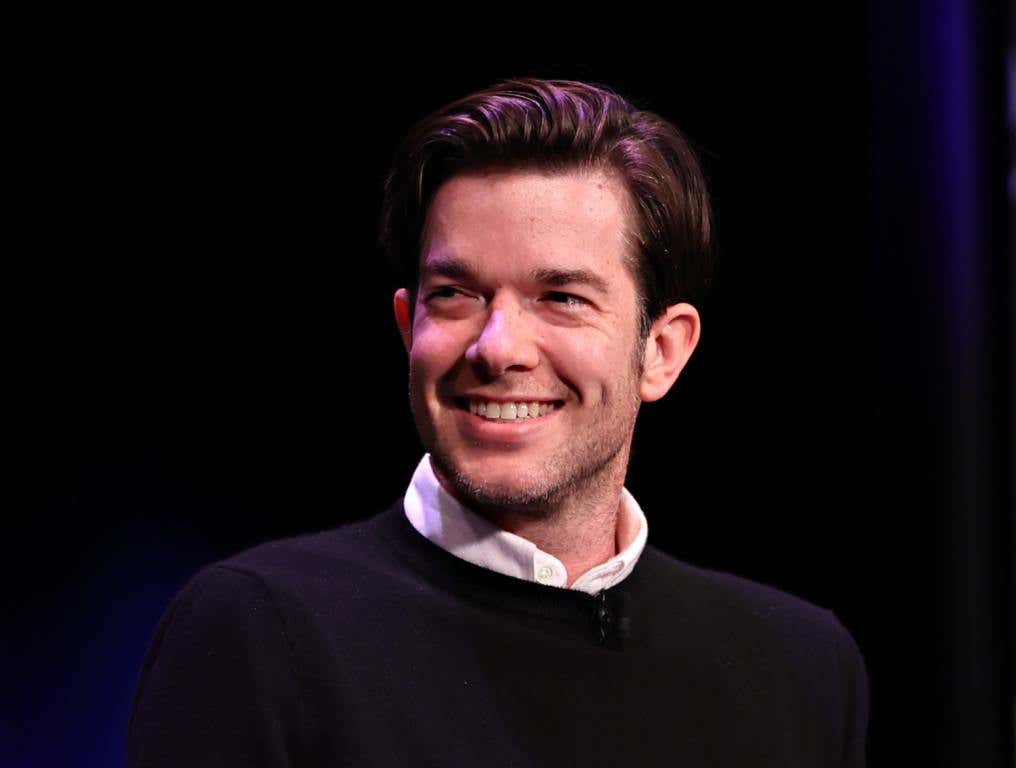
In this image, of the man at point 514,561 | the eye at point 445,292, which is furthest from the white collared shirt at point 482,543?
the eye at point 445,292

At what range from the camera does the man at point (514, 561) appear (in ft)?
5.08

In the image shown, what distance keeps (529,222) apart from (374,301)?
2.98ft

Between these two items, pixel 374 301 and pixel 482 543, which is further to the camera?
pixel 374 301

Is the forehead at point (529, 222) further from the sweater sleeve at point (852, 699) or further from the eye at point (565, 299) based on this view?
the sweater sleeve at point (852, 699)

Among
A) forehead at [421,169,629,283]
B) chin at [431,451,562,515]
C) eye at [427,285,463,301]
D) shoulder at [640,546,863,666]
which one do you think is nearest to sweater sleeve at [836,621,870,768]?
shoulder at [640,546,863,666]

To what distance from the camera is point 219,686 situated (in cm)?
151

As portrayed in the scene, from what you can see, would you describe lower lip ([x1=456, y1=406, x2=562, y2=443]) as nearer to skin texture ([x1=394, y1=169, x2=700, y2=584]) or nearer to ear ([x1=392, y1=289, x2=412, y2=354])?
skin texture ([x1=394, y1=169, x2=700, y2=584])

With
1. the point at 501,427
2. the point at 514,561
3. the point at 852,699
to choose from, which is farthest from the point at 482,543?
the point at 852,699

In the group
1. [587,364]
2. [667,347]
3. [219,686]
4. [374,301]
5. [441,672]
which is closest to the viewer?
[219,686]

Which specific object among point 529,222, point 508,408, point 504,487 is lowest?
point 504,487

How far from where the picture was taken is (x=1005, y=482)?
7.82ft

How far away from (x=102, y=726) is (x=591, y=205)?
4.45 feet

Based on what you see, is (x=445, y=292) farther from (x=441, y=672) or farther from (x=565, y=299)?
(x=441, y=672)

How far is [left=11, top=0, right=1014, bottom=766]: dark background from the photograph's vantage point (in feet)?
7.63
